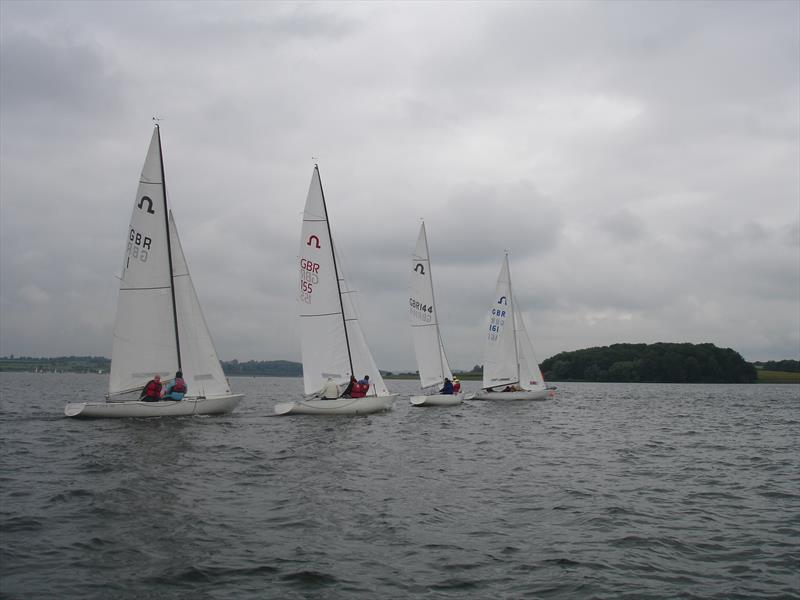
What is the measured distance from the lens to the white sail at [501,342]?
124 feet

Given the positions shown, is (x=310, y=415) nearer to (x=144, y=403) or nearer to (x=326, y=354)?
(x=326, y=354)

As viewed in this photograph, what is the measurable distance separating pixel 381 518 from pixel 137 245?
51.1 ft

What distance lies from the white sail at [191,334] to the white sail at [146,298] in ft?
1.32

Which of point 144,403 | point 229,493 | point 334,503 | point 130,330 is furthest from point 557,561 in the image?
point 130,330

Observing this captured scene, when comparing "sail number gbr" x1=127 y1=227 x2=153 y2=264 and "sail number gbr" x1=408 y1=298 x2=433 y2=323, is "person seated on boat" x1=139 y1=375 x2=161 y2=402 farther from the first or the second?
"sail number gbr" x1=408 y1=298 x2=433 y2=323

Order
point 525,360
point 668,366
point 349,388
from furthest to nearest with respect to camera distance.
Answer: point 668,366 < point 525,360 < point 349,388

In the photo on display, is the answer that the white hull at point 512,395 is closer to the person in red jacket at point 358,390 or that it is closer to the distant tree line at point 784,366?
the person in red jacket at point 358,390

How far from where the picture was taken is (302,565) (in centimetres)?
682

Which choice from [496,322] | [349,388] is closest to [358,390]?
[349,388]


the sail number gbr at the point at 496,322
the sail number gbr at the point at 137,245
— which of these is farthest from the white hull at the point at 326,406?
the sail number gbr at the point at 496,322

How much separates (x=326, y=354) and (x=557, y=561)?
59.9 feet

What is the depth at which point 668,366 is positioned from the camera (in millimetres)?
90625

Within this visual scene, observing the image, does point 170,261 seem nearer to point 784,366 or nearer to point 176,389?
point 176,389

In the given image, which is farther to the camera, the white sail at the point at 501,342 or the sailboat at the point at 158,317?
the white sail at the point at 501,342
